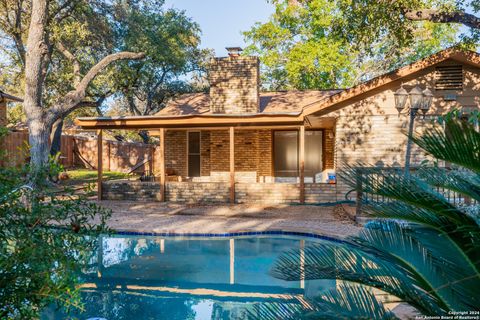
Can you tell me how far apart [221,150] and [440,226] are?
13.6m

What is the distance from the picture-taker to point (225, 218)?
10.5m

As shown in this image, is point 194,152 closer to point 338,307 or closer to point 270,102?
point 270,102

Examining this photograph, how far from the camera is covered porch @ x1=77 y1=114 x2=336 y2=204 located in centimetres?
1280

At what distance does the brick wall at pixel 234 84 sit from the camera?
51.8 ft

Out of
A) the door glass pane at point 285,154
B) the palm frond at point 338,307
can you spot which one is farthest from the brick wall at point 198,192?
the palm frond at point 338,307

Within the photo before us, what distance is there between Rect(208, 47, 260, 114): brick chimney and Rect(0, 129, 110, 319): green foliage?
12917mm

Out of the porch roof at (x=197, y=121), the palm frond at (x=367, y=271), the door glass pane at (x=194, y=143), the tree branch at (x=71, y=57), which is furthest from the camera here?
the door glass pane at (x=194, y=143)

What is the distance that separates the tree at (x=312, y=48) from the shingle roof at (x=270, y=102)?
6334 millimetres

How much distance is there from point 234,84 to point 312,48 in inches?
365

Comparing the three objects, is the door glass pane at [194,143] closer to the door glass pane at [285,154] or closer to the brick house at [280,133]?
the brick house at [280,133]

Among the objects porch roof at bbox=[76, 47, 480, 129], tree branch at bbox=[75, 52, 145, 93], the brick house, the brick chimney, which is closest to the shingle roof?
the brick house

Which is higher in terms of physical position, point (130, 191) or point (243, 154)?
point (243, 154)

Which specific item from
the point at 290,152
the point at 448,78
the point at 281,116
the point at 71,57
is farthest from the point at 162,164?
the point at 448,78

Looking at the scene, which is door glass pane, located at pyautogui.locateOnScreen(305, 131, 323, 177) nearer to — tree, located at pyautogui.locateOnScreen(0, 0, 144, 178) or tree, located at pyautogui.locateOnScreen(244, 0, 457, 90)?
tree, located at pyautogui.locateOnScreen(0, 0, 144, 178)
